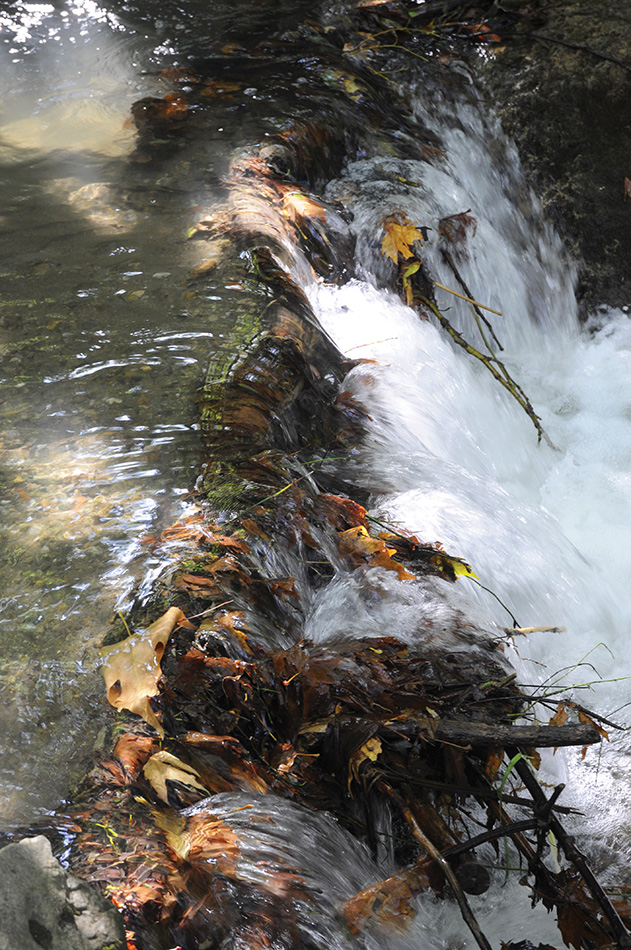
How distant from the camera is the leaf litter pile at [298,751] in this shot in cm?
170

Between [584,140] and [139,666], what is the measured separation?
523 cm

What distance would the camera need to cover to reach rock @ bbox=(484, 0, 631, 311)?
18.6 feet

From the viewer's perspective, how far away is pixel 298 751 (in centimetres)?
205

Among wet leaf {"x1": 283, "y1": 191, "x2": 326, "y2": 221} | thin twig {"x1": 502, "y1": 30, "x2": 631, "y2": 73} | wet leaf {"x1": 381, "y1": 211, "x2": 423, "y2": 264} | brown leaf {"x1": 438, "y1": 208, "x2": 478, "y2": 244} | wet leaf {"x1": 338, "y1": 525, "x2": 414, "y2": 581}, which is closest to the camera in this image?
wet leaf {"x1": 338, "y1": 525, "x2": 414, "y2": 581}

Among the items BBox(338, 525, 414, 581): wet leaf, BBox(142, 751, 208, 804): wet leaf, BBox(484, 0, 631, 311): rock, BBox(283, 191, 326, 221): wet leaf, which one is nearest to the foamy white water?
BBox(338, 525, 414, 581): wet leaf

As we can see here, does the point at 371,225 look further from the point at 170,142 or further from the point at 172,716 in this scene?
the point at 172,716

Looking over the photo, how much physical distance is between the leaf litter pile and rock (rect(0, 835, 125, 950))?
0.28 feet

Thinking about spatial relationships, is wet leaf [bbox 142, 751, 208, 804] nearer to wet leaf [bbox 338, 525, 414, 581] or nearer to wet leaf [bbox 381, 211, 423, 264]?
wet leaf [bbox 338, 525, 414, 581]

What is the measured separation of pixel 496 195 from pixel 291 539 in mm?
3937

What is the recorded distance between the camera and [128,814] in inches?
70.0

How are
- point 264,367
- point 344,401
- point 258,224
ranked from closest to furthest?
point 264,367 < point 344,401 < point 258,224

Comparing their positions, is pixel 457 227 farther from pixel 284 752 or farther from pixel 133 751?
pixel 133 751

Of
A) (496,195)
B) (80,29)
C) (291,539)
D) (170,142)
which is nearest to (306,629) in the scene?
(291,539)

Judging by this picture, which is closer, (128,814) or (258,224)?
(128,814)
